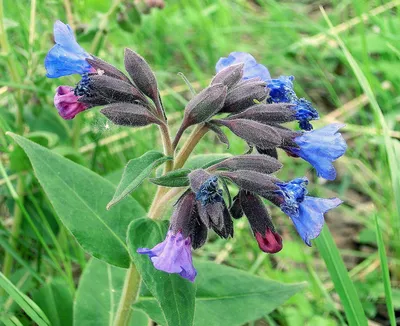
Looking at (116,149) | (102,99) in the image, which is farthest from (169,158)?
(116,149)

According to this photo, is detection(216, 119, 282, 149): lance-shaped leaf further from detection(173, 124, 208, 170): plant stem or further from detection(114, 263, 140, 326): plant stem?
detection(114, 263, 140, 326): plant stem

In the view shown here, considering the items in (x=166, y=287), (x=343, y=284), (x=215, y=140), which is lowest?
(x=215, y=140)

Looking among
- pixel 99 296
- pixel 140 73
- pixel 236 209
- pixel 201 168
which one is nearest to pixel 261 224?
pixel 236 209

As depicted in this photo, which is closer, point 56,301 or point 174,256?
point 174,256

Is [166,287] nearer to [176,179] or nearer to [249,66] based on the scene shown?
[176,179]

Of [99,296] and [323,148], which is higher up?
[323,148]

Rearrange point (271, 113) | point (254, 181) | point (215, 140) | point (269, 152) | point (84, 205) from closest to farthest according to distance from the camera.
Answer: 1. point (254, 181)
2. point (271, 113)
3. point (269, 152)
4. point (84, 205)
5. point (215, 140)

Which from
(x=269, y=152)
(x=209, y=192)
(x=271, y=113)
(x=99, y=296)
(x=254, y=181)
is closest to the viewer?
(x=209, y=192)
